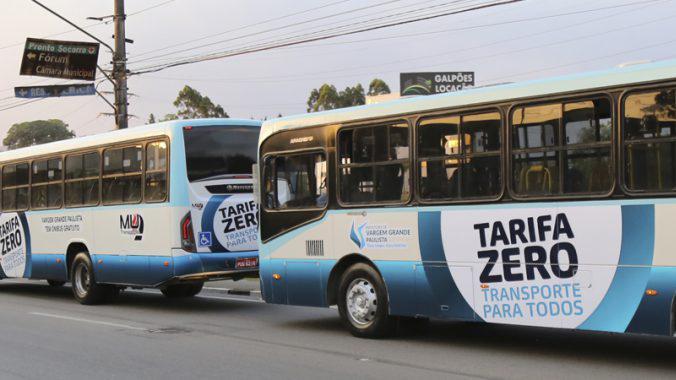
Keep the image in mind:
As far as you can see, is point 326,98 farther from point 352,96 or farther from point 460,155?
point 460,155

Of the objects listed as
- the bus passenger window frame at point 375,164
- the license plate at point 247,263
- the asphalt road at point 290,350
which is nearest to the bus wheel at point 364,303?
the asphalt road at point 290,350

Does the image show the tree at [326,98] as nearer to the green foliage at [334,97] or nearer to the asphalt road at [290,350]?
the green foliage at [334,97]

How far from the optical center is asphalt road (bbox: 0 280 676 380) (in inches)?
324

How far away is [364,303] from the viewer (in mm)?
10453

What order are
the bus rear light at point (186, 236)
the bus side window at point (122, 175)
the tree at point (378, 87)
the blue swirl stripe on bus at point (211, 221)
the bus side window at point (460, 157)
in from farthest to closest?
the tree at point (378, 87)
the bus side window at point (122, 175)
the blue swirl stripe on bus at point (211, 221)
the bus rear light at point (186, 236)
the bus side window at point (460, 157)

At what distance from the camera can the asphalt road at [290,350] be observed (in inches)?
324

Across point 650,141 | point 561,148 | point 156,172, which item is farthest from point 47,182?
point 650,141

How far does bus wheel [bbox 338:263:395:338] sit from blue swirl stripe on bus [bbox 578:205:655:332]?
2963 millimetres

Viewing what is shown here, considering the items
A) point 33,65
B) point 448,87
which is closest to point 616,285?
point 33,65

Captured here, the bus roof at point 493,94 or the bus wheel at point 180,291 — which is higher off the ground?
the bus roof at point 493,94

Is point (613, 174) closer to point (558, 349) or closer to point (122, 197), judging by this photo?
point (558, 349)

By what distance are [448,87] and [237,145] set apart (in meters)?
54.9

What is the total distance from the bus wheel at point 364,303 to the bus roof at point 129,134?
4.55 metres

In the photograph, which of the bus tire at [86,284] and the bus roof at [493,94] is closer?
the bus roof at [493,94]
